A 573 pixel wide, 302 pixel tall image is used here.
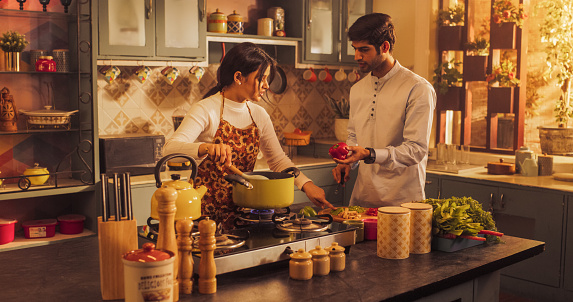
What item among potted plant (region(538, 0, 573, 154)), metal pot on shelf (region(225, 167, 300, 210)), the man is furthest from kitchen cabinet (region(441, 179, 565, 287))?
metal pot on shelf (region(225, 167, 300, 210))

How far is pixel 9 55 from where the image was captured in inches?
145

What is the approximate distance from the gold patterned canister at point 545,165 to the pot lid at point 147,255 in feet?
11.2

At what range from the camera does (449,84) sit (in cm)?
489

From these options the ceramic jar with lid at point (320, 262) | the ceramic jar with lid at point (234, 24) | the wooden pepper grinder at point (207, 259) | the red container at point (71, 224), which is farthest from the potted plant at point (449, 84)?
the wooden pepper grinder at point (207, 259)

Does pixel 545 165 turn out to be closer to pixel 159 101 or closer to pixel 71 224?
pixel 159 101

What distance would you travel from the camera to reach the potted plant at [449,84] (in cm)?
485

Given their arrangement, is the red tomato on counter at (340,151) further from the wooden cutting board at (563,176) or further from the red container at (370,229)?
the wooden cutting board at (563,176)

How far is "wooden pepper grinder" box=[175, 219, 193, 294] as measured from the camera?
1.58 m

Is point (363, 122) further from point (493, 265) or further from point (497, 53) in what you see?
point (497, 53)

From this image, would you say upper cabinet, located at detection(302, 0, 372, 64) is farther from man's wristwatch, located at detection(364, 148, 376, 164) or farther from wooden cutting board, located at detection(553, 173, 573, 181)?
man's wristwatch, located at detection(364, 148, 376, 164)

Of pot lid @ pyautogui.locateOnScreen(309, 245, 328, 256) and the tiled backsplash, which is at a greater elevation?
the tiled backsplash

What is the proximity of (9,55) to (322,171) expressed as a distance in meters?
2.36

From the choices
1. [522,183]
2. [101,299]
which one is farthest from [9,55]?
[522,183]

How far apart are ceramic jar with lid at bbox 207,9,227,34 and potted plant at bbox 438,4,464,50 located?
179 cm
